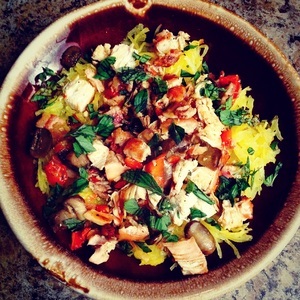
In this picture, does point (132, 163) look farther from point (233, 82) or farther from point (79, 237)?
point (233, 82)

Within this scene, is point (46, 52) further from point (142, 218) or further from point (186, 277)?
point (186, 277)

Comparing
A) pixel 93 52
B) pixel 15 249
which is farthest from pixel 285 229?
pixel 15 249

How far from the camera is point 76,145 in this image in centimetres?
262

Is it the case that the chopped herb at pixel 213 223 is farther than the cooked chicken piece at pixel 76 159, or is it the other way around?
the chopped herb at pixel 213 223

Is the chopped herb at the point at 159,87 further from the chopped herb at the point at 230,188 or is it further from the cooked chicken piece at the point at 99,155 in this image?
the chopped herb at the point at 230,188

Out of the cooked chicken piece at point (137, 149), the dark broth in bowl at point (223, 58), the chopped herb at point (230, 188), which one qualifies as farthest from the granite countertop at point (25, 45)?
the cooked chicken piece at point (137, 149)

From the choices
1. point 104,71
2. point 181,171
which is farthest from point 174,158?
point 104,71

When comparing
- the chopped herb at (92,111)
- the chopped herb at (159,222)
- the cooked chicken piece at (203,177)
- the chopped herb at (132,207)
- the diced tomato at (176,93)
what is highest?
the diced tomato at (176,93)

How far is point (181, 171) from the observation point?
255cm

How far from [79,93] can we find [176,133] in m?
0.60

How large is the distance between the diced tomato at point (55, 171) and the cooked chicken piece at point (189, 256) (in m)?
0.73

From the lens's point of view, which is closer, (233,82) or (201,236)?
(201,236)

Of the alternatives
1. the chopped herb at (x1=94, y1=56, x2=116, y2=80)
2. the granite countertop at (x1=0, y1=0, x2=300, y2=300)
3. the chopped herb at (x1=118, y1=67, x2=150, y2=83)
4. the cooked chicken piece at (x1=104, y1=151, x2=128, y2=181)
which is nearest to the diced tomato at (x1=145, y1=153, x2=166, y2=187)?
the cooked chicken piece at (x1=104, y1=151, x2=128, y2=181)

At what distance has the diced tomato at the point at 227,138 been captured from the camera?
2727 mm
